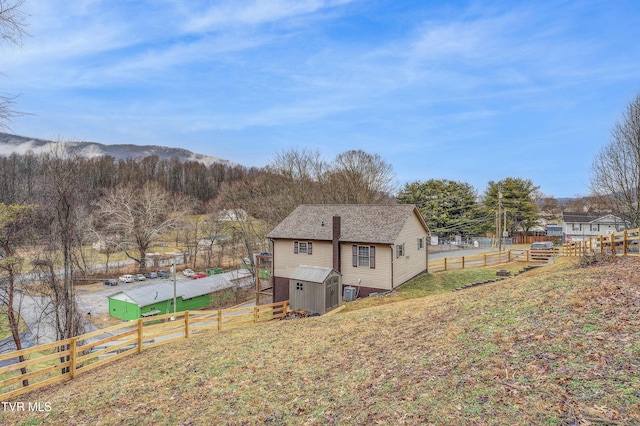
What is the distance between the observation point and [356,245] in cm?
2077

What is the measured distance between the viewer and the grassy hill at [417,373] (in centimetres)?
448

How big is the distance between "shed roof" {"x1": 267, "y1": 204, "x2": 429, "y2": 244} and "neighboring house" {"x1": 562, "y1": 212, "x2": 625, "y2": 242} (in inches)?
1718

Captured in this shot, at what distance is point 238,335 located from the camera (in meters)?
11.2

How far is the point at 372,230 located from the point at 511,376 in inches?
624

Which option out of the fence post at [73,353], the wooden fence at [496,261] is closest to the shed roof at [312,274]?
the fence post at [73,353]

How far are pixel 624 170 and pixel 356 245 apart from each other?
63.3 feet

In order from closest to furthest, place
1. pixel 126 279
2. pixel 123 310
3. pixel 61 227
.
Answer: pixel 61 227 → pixel 123 310 → pixel 126 279

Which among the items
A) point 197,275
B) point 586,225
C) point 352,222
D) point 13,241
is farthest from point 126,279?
point 586,225

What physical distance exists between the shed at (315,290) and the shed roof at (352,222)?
408 centimetres

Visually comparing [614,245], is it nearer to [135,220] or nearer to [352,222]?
[352,222]

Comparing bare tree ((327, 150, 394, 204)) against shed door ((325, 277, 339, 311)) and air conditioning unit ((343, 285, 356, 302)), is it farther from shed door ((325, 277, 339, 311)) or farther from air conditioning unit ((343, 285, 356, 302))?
shed door ((325, 277, 339, 311))

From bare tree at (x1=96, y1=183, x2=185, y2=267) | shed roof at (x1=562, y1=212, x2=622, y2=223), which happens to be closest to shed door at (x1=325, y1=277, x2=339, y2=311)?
bare tree at (x1=96, y1=183, x2=185, y2=267)

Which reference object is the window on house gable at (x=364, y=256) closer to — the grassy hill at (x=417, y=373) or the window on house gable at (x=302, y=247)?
the window on house gable at (x=302, y=247)

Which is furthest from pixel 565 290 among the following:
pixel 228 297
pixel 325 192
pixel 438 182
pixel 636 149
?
pixel 438 182
